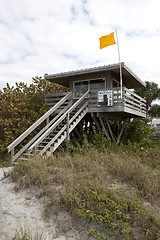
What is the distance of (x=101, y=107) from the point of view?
37.4 ft

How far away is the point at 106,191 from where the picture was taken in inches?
173

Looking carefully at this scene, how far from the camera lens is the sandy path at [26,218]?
3.65 m

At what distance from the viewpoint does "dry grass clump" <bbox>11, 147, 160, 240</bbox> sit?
11.8 ft

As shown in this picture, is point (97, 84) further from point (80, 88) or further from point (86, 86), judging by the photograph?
point (80, 88)

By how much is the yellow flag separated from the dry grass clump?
25.9 feet

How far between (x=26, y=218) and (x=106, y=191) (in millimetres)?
1830

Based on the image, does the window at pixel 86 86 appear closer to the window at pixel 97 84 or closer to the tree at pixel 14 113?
the window at pixel 97 84

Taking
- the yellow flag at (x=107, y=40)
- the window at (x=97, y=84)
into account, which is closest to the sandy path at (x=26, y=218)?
the window at (x=97, y=84)

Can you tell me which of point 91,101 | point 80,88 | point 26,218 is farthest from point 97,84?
point 26,218

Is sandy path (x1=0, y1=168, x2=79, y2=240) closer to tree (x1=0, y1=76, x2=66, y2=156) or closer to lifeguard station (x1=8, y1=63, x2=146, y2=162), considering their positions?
lifeguard station (x1=8, y1=63, x2=146, y2=162)

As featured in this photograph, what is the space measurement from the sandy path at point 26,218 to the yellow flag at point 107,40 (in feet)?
32.1

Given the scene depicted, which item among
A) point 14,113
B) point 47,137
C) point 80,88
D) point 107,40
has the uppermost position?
point 107,40

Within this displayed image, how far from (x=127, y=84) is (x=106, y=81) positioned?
3872 millimetres

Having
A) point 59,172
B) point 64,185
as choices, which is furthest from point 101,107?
point 64,185
